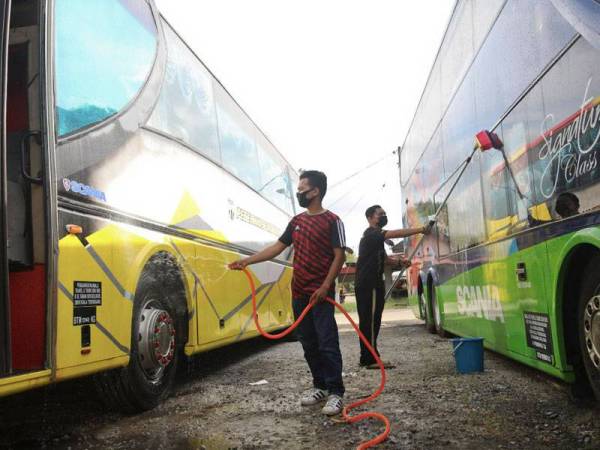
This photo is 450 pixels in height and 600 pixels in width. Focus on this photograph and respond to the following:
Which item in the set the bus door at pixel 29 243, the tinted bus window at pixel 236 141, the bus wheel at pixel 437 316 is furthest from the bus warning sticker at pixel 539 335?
the bus wheel at pixel 437 316

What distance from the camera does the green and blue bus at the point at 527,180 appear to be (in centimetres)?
326

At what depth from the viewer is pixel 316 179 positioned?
440 cm

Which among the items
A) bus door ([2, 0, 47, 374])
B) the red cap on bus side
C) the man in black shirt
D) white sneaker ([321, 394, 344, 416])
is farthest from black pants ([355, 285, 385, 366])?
bus door ([2, 0, 47, 374])

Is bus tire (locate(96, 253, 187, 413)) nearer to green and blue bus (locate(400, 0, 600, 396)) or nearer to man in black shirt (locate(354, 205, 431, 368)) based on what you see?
man in black shirt (locate(354, 205, 431, 368))

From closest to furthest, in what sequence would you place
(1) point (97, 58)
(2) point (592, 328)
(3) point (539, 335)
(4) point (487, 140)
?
(2) point (592, 328) → (1) point (97, 58) → (3) point (539, 335) → (4) point (487, 140)

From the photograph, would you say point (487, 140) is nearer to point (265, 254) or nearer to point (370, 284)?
point (370, 284)

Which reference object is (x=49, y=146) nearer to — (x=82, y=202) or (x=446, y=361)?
(x=82, y=202)

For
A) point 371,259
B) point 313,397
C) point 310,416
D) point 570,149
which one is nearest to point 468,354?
point 371,259

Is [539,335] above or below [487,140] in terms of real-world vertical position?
below

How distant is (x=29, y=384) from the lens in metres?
2.85

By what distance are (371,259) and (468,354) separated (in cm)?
146

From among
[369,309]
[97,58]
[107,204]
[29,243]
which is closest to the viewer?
[29,243]

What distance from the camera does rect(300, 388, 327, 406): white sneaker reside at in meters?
4.20

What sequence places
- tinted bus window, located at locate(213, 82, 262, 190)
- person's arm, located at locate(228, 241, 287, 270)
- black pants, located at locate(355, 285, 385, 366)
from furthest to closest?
tinted bus window, located at locate(213, 82, 262, 190) → black pants, located at locate(355, 285, 385, 366) → person's arm, located at locate(228, 241, 287, 270)
